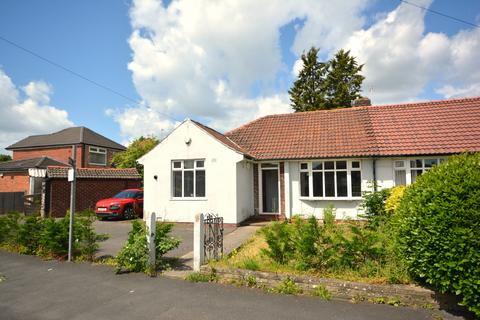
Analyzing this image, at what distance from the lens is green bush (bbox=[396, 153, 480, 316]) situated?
429 centimetres

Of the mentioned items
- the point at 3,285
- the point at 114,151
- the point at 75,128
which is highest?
the point at 75,128

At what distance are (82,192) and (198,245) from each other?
16061 mm

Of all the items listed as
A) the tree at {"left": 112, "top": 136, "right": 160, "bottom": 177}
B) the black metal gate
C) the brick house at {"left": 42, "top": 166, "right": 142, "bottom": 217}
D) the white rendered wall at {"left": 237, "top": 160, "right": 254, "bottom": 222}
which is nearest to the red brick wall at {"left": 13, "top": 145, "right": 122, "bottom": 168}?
the tree at {"left": 112, "top": 136, "right": 160, "bottom": 177}

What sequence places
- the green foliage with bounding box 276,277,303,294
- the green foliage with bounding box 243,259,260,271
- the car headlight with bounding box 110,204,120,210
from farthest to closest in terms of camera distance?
Answer: the car headlight with bounding box 110,204,120,210 < the green foliage with bounding box 243,259,260,271 < the green foliage with bounding box 276,277,303,294

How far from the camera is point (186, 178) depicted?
14562 millimetres

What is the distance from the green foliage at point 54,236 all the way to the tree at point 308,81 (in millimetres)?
28959

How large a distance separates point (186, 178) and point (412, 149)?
1045 centimetres

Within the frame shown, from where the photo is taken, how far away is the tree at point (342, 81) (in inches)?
1292

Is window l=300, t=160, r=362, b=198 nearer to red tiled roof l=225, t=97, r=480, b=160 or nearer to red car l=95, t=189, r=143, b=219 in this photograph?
red tiled roof l=225, t=97, r=480, b=160

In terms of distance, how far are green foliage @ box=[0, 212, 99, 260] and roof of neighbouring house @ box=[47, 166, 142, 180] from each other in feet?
33.6

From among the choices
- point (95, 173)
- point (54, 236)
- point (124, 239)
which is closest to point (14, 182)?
point (95, 173)

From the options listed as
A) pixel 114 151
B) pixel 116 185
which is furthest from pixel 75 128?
pixel 116 185

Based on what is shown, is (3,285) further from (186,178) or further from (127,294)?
(186,178)

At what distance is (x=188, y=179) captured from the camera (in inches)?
572
